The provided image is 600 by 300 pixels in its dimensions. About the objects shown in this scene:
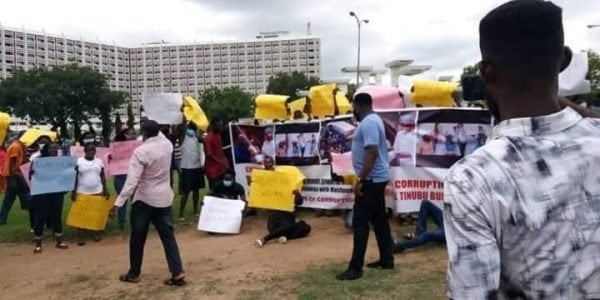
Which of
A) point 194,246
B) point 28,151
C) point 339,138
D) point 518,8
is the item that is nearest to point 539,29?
point 518,8

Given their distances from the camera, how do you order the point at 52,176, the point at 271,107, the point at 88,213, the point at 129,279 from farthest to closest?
the point at 271,107 < the point at 88,213 < the point at 52,176 < the point at 129,279

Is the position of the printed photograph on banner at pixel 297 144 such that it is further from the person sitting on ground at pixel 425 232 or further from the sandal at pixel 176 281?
the sandal at pixel 176 281

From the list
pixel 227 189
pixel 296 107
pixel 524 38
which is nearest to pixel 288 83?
pixel 296 107

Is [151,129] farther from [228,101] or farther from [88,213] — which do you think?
[228,101]

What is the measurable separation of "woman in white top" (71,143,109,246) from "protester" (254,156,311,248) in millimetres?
2390

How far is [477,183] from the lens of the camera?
128cm

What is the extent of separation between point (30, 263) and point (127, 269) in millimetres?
1498

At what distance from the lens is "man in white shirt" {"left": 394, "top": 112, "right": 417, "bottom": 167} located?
28.2 feet

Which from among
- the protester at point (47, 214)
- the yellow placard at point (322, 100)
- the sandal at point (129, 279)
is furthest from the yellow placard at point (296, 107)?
the sandal at point (129, 279)

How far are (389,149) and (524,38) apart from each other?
24.5ft

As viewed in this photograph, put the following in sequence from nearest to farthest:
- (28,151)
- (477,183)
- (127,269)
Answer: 1. (477,183)
2. (127,269)
3. (28,151)

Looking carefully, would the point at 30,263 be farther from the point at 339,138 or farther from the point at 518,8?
the point at 518,8

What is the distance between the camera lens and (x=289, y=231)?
26.8ft

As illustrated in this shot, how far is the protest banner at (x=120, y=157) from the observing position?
9586mm
